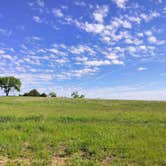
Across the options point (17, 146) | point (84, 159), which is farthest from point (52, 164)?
point (17, 146)

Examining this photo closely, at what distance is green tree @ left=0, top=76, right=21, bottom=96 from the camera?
118 meters

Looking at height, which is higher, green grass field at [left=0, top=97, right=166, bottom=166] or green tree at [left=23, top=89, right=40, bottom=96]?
green tree at [left=23, top=89, right=40, bottom=96]

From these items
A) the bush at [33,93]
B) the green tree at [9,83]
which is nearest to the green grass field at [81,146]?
the bush at [33,93]

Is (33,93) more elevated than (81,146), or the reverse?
(33,93)

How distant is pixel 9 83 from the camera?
11800 centimetres

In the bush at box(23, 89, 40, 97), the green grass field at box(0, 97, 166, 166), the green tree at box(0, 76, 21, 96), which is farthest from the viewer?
the green tree at box(0, 76, 21, 96)

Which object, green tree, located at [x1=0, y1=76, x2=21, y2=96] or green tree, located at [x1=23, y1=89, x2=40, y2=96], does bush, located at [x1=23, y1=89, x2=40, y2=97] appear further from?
green tree, located at [x1=0, y1=76, x2=21, y2=96]

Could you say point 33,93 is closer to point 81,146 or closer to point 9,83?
point 9,83

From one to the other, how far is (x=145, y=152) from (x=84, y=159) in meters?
2.31

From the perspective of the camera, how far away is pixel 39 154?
9586 mm

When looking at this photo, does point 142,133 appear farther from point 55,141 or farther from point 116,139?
point 55,141

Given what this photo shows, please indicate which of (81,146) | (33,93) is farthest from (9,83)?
(81,146)

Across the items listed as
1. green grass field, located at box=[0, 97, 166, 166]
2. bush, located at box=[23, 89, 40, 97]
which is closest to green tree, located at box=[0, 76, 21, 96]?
bush, located at box=[23, 89, 40, 97]

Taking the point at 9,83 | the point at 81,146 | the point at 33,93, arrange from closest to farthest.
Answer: the point at 81,146
the point at 33,93
the point at 9,83
